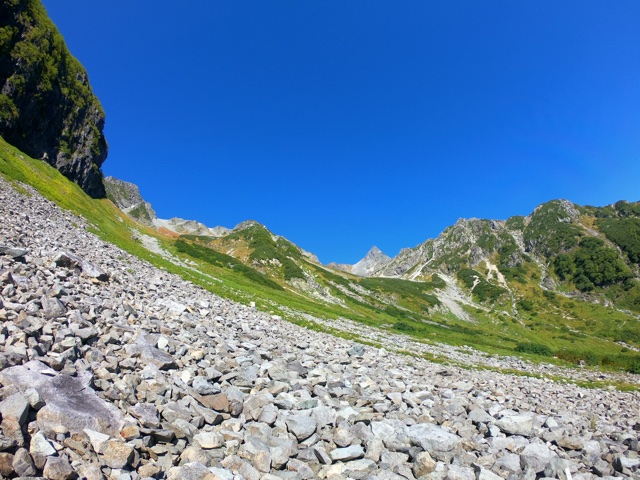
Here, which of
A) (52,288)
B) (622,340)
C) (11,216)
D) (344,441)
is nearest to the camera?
(344,441)

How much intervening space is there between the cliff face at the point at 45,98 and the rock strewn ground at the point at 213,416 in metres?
85.1

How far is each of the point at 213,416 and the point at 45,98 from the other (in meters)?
103

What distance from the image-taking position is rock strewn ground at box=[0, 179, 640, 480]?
21.6 feet

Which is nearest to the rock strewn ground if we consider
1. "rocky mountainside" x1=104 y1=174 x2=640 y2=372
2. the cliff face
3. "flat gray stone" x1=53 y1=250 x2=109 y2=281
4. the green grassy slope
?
"flat gray stone" x1=53 y1=250 x2=109 y2=281

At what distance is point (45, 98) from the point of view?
81.6 metres

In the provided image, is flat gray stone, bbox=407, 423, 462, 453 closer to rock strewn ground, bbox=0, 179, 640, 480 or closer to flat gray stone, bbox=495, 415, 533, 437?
rock strewn ground, bbox=0, 179, 640, 480

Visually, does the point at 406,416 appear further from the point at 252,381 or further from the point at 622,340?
the point at 622,340

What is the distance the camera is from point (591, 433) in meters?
11.9

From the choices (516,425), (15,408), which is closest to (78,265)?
(15,408)

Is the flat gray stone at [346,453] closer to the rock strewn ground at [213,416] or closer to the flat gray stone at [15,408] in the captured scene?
the rock strewn ground at [213,416]

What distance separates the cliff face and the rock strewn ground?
8508cm

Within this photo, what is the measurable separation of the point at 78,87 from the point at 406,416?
118071 millimetres

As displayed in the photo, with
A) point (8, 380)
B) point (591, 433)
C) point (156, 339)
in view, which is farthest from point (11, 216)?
point (591, 433)

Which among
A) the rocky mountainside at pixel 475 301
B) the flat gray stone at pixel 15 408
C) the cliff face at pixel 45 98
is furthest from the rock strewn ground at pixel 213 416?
the cliff face at pixel 45 98
